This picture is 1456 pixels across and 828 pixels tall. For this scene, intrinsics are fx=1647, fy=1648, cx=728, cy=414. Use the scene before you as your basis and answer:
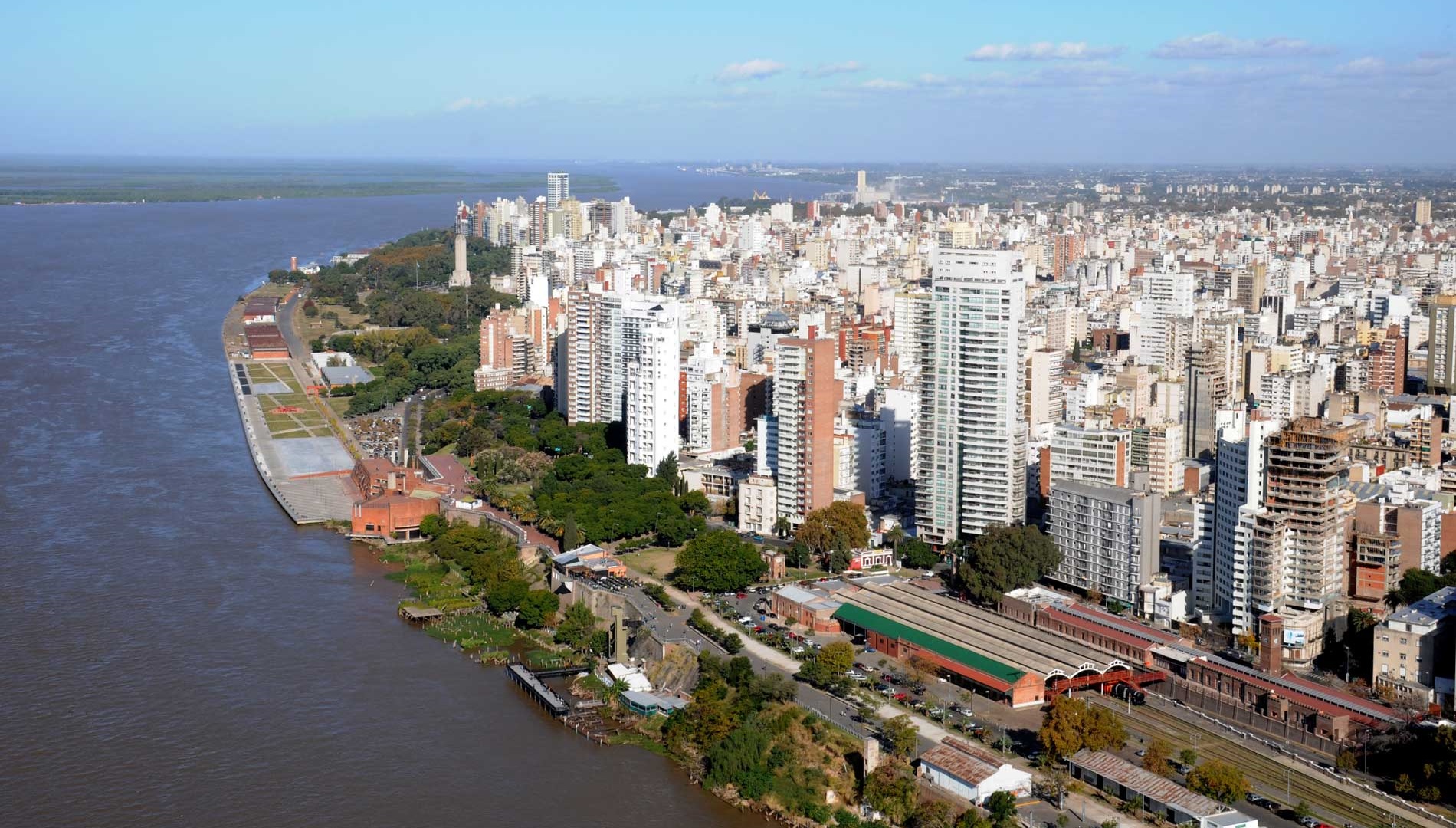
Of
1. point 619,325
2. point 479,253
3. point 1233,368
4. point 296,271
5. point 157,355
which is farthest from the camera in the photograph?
point 479,253

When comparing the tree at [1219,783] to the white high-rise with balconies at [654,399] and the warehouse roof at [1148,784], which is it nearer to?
the warehouse roof at [1148,784]

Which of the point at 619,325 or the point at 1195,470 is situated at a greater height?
the point at 619,325

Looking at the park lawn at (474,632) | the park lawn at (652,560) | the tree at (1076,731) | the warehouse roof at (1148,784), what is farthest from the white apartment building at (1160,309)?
the warehouse roof at (1148,784)

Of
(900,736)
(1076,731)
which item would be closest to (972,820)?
(900,736)

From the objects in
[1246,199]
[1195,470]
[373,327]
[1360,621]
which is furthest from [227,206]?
[1360,621]

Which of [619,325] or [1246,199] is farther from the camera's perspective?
[1246,199]

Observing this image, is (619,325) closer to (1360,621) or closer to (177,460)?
(177,460)
